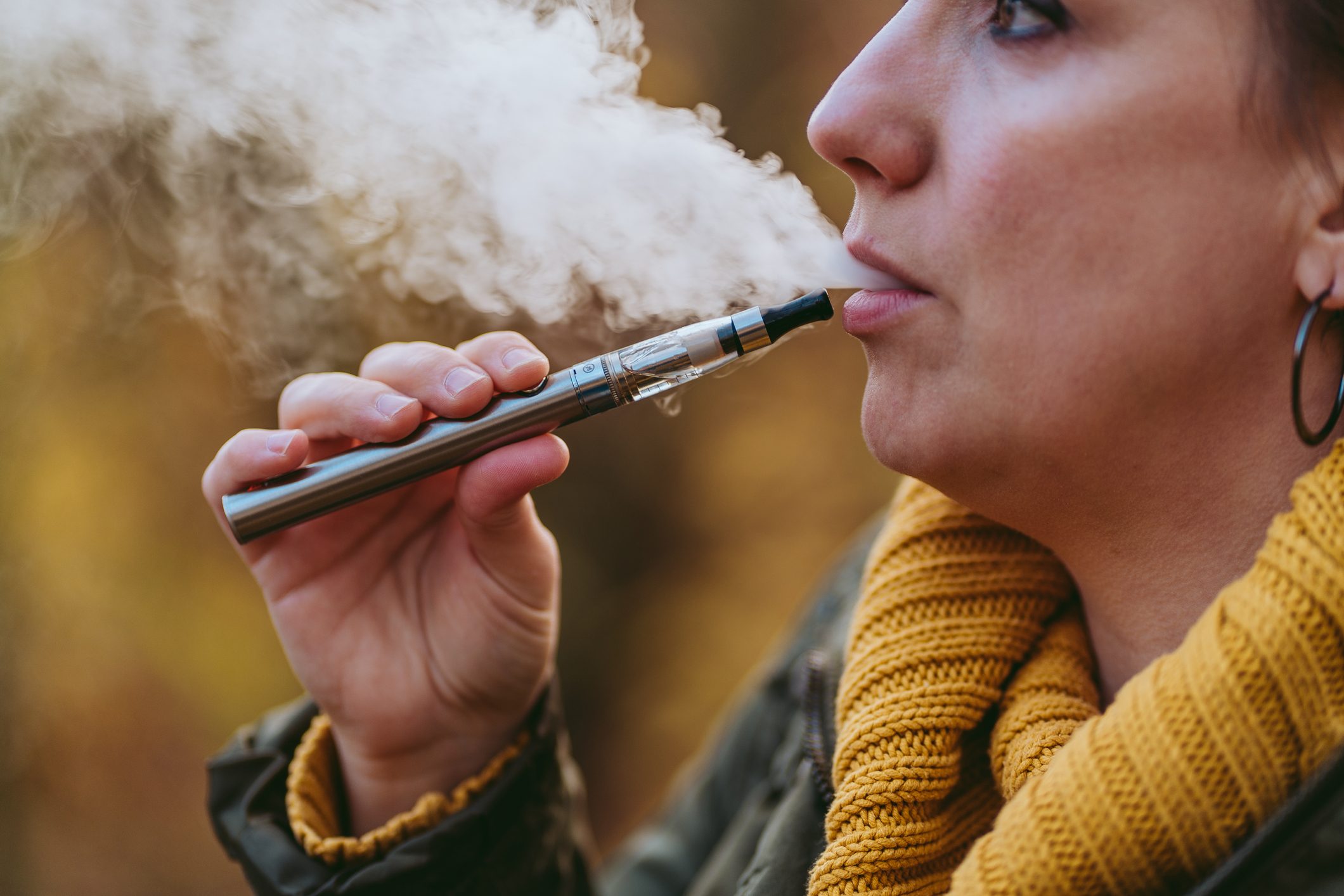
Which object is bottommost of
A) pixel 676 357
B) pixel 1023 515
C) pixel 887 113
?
pixel 1023 515

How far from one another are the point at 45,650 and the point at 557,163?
328 cm

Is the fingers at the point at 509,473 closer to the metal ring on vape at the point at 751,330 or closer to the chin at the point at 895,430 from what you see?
the metal ring on vape at the point at 751,330

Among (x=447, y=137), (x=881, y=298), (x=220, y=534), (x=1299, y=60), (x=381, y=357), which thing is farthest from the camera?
(x=220, y=534)

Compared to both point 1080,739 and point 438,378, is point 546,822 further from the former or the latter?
point 1080,739

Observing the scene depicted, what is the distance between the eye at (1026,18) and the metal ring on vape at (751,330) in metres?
0.52

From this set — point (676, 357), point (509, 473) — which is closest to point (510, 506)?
point (509, 473)

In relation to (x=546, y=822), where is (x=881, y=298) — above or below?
above

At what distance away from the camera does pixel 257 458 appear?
1.52 m

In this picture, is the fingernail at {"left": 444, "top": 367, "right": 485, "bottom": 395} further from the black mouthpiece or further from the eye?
the eye

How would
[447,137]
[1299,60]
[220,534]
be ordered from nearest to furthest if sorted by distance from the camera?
[1299,60] < [447,137] < [220,534]

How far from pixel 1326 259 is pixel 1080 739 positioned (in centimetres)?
70

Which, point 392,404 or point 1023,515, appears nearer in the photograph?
point 1023,515

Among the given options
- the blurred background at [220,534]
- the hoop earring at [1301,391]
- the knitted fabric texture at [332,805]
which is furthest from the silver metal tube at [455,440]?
the blurred background at [220,534]

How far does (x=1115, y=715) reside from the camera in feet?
3.60
